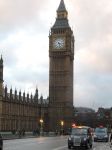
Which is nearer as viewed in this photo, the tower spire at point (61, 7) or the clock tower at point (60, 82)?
the clock tower at point (60, 82)

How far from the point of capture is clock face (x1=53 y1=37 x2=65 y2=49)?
13875 cm

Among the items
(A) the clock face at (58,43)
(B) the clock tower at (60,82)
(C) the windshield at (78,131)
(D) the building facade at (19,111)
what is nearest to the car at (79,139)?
(C) the windshield at (78,131)

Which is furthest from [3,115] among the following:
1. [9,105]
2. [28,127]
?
[28,127]

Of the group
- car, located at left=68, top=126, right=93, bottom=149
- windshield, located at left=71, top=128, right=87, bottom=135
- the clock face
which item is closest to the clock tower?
the clock face

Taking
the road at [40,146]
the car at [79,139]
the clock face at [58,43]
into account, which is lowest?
the road at [40,146]

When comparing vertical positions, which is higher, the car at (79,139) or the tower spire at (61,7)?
the tower spire at (61,7)

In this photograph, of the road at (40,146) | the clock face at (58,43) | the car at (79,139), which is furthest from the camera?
the clock face at (58,43)

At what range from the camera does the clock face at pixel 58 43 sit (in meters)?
139

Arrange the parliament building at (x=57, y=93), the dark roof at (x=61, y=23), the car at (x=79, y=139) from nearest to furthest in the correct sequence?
the car at (x=79, y=139) → the parliament building at (x=57, y=93) → the dark roof at (x=61, y=23)

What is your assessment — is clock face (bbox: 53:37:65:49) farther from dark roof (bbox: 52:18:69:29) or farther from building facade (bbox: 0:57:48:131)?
building facade (bbox: 0:57:48:131)

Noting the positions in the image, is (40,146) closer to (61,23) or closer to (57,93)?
(57,93)

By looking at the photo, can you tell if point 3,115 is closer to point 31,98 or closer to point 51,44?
point 31,98

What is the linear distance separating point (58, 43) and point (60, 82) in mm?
11186

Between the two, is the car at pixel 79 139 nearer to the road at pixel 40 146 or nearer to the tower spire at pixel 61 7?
the road at pixel 40 146
